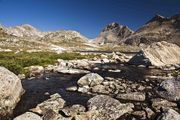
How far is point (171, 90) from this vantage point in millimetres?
30984

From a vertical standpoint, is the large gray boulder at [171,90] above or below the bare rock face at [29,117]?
above

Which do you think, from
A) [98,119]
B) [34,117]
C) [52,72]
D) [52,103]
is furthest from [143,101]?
[52,72]

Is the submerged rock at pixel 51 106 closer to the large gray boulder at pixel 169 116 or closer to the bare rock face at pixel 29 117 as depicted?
the bare rock face at pixel 29 117

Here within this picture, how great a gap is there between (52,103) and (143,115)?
8.94 m

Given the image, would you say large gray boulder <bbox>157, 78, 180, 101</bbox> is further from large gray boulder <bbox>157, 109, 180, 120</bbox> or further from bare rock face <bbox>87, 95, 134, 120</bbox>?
large gray boulder <bbox>157, 109, 180, 120</bbox>

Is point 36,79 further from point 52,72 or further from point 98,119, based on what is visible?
point 98,119

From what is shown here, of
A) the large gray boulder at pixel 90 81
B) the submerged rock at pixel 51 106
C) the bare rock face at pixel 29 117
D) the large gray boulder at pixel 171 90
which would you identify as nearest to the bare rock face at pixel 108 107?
the submerged rock at pixel 51 106

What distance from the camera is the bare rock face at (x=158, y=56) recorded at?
224ft

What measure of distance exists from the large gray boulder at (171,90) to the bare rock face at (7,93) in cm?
1640

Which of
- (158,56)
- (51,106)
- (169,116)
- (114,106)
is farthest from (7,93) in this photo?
(158,56)

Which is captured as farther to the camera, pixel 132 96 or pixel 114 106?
pixel 132 96

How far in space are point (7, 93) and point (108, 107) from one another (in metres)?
9.79

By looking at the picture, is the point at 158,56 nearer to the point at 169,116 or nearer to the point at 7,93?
the point at 169,116

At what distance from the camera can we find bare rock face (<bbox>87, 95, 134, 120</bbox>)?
24.5 m
